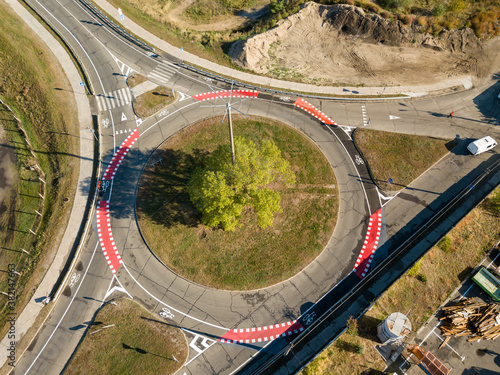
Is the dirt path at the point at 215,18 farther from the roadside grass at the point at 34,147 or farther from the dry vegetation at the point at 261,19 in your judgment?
the roadside grass at the point at 34,147

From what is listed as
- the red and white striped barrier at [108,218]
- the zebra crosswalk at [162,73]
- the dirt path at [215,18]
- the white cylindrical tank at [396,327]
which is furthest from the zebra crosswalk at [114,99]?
the white cylindrical tank at [396,327]

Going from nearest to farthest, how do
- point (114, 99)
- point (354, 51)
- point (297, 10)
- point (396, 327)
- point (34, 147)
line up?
1. point (396, 327)
2. point (34, 147)
3. point (114, 99)
4. point (354, 51)
5. point (297, 10)

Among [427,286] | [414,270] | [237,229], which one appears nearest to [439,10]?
[414,270]

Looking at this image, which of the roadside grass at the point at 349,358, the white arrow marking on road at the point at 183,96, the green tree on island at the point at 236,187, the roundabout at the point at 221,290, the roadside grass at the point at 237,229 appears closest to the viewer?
the roadside grass at the point at 349,358

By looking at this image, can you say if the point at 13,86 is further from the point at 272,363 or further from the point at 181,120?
the point at 272,363

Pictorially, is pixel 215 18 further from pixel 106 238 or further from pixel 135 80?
pixel 106 238

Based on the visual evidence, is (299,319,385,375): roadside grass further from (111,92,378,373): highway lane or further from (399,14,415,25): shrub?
(399,14,415,25): shrub
